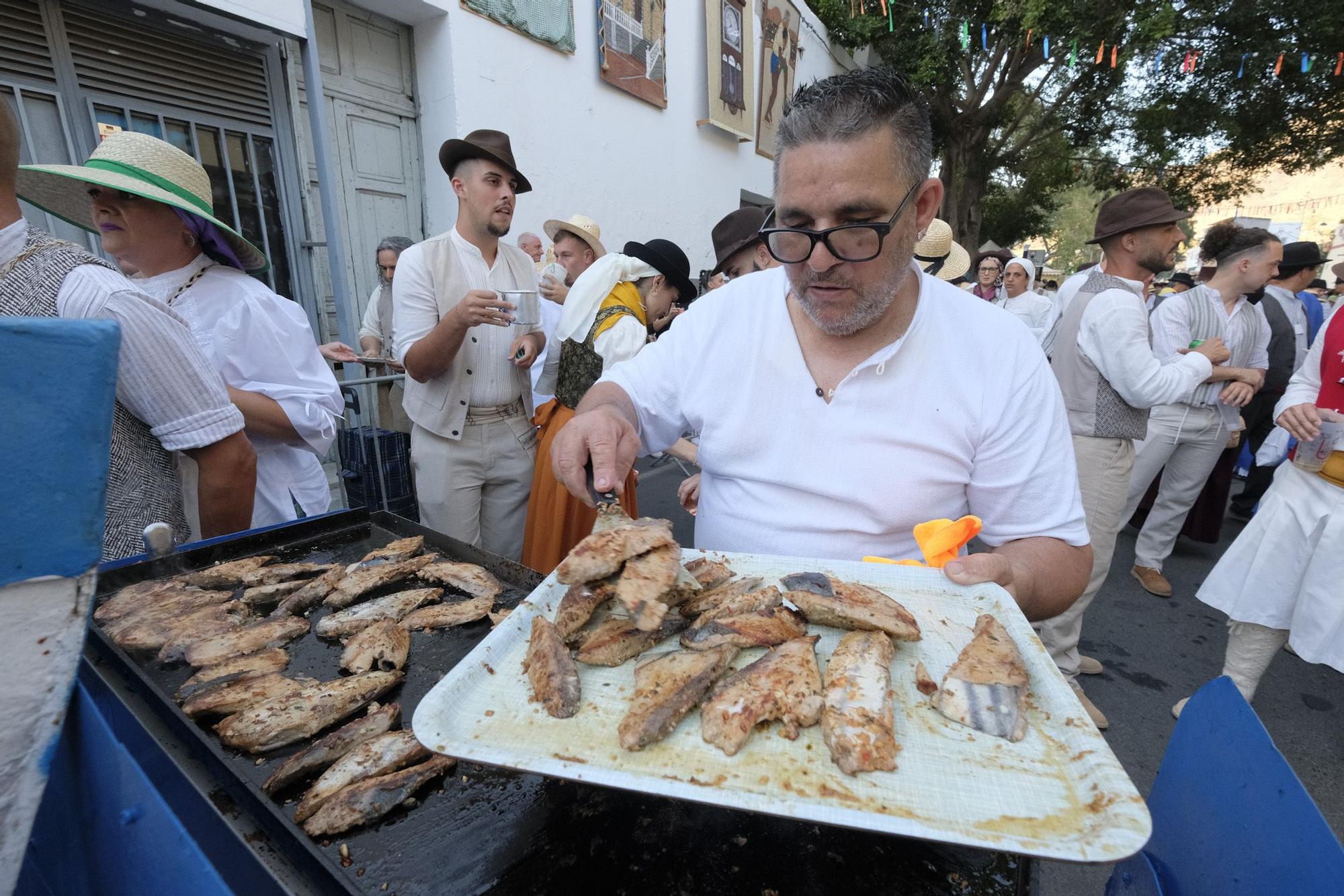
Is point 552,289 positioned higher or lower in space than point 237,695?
higher

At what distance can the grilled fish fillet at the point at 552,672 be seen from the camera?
1.22 m

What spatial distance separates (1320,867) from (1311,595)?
2770 mm

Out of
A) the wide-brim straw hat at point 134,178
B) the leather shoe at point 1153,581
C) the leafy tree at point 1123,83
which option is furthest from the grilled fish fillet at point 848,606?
the leafy tree at point 1123,83

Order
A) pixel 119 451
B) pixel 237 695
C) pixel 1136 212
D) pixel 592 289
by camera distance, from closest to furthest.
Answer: pixel 237 695 → pixel 119 451 → pixel 1136 212 → pixel 592 289

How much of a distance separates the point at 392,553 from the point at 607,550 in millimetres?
1066

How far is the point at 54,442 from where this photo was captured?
2.73 ft

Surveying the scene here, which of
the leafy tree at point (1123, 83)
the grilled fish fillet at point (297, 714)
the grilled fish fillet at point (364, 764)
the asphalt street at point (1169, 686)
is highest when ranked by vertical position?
the leafy tree at point (1123, 83)

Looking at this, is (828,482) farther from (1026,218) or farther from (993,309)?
(1026,218)

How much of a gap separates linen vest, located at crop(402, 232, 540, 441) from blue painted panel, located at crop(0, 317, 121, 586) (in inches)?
101

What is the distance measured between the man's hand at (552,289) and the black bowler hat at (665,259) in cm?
69

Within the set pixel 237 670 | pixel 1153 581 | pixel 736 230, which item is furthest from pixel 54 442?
pixel 1153 581

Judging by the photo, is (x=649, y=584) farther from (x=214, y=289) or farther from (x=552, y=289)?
(x=552, y=289)

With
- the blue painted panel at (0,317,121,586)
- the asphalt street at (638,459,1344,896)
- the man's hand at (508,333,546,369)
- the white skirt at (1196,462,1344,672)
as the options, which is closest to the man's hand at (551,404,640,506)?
the blue painted panel at (0,317,121,586)

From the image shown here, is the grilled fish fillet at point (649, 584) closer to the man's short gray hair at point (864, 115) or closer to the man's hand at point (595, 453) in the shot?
the man's hand at point (595, 453)
